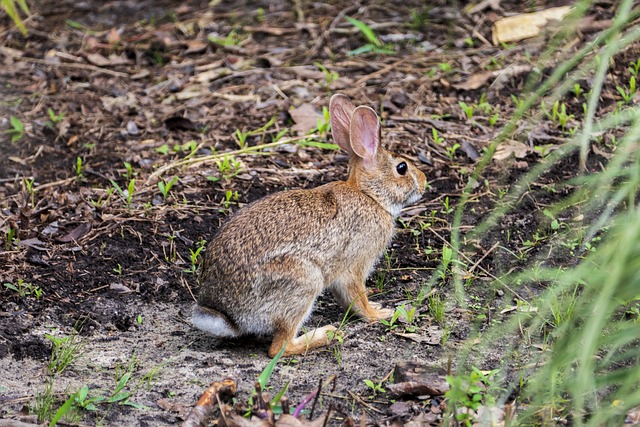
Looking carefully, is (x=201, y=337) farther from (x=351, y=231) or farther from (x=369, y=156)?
(x=369, y=156)

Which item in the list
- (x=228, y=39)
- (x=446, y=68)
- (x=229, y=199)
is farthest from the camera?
(x=228, y=39)

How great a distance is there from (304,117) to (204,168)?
3.33 ft

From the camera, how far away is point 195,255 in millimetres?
5586

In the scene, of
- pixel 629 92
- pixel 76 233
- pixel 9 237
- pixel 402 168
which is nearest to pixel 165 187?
pixel 76 233

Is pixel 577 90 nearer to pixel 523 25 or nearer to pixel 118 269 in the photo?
pixel 523 25

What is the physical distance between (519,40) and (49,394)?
543 centimetres

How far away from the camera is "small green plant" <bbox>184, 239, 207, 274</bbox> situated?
18.3 ft

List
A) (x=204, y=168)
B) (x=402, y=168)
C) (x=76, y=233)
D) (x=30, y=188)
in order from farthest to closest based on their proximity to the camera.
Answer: (x=204, y=168), (x=30, y=188), (x=76, y=233), (x=402, y=168)

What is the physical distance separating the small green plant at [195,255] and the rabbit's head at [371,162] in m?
1.04

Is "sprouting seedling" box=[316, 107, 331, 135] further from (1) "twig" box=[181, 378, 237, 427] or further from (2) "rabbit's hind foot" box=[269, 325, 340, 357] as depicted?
(1) "twig" box=[181, 378, 237, 427]

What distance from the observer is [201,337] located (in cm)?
502

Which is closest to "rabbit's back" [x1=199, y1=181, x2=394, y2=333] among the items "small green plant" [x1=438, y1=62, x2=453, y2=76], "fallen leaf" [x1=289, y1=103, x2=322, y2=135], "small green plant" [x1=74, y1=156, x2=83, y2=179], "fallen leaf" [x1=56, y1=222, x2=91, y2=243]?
"fallen leaf" [x1=56, y1=222, x2=91, y2=243]

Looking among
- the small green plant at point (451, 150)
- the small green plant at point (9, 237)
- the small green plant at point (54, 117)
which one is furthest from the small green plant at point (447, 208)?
the small green plant at point (54, 117)

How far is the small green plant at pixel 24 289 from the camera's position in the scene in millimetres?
5214
